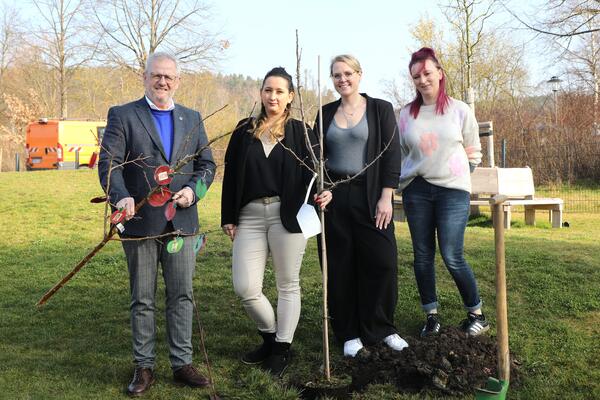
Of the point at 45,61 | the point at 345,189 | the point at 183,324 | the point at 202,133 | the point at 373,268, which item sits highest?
the point at 45,61

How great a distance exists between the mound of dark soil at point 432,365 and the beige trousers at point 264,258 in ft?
1.79

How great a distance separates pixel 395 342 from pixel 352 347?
0.95ft

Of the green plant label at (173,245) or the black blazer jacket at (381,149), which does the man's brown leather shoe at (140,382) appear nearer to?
the green plant label at (173,245)

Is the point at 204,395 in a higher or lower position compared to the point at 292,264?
lower

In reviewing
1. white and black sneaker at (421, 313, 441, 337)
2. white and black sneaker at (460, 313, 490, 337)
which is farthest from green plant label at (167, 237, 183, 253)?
white and black sneaker at (460, 313, 490, 337)

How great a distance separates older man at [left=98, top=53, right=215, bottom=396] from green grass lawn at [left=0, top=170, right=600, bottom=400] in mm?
281

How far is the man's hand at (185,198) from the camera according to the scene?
11.5 feet

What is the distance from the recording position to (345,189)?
157 inches

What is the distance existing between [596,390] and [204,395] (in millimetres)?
2307

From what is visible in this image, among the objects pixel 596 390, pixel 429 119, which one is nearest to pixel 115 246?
pixel 429 119

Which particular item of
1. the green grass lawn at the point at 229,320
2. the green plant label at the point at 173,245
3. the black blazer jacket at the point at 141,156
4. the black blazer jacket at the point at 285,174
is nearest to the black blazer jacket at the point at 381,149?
the black blazer jacket at the point at 285,174

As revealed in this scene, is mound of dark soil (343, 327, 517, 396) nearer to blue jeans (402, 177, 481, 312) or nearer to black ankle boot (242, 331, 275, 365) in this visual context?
blue jeans (402, 177, 481, 312)

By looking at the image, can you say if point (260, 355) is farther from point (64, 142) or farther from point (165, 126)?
point (64, 142)

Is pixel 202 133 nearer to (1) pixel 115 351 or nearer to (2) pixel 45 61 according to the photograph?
(1) pixel 115 351
